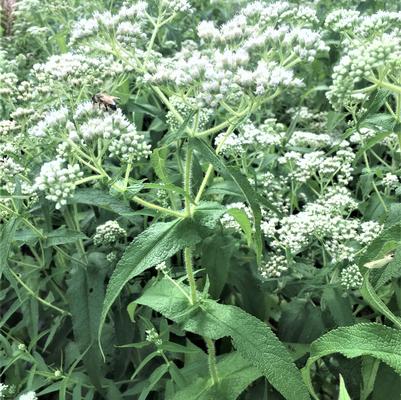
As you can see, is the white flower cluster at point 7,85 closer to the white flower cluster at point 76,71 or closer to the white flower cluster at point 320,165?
the white flower cluster at point 76,71

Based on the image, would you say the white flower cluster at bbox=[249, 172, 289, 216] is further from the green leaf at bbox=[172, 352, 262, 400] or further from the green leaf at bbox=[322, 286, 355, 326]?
the green leaf at bbox=[172, 352, 262, 400]

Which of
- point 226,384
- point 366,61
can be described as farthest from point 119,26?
point 226,384

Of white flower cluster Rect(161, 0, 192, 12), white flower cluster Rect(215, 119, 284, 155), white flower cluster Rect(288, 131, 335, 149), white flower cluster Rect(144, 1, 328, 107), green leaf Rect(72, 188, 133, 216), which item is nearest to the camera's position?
white flower cluster Rect(144, 1, 328, 107)

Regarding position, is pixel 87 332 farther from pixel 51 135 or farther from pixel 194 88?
pixel 194 88

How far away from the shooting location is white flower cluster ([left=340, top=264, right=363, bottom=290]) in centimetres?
237

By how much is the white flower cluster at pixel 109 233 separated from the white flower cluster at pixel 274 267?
66 cm

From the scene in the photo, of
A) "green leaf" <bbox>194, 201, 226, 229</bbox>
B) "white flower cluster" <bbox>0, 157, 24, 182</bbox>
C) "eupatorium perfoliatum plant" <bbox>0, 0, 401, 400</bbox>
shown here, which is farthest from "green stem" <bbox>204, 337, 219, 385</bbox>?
"white flower cluster" <bbox>0, 157, 24, 182</bbox>

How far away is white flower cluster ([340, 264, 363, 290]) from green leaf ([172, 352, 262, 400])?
50 centimetres

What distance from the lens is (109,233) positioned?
106 inches

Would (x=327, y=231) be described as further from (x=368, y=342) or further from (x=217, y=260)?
(x=368, y=342)

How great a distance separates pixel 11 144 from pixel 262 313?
1.39m

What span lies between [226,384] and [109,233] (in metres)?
0.86

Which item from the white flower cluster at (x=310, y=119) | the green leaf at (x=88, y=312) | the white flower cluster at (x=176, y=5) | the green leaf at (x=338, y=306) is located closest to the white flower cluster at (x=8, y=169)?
the green leaf at (x=88, y=312)

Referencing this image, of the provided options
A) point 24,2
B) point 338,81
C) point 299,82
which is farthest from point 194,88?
point 24,2
